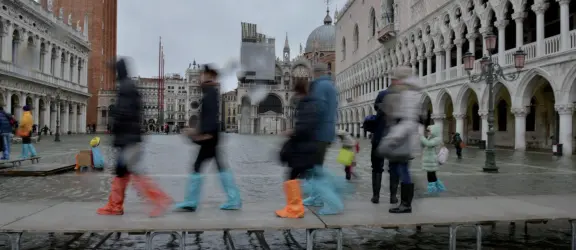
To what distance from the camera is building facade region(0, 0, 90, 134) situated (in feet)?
119

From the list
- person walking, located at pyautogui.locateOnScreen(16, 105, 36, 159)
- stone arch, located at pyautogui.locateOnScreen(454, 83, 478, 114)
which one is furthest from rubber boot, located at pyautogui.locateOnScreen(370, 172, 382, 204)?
stone arch, located at pyautogui.locateOnScreen(454, 83, 478, 114)

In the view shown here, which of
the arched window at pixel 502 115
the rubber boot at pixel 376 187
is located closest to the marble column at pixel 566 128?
the arched window at pixel 502 115

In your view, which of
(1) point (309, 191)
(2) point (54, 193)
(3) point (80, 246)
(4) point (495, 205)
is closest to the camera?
(3) point (80, 246)

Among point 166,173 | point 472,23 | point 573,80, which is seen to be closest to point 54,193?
point 166,173

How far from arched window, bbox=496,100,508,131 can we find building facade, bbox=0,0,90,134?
29282mm

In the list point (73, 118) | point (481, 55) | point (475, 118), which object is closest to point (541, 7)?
point (481, 55)

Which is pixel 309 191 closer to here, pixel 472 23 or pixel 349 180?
pixel 349 180

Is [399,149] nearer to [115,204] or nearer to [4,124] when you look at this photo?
[115,204]

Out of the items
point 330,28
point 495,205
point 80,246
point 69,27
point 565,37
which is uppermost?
point 330,28

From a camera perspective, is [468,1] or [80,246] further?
[468,1]

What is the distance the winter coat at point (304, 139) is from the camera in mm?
4570

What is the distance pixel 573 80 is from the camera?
17953mm

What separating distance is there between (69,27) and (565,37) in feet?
164

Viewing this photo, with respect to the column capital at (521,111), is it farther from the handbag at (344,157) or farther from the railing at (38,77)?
the railing at (38,77)
